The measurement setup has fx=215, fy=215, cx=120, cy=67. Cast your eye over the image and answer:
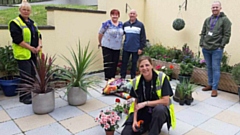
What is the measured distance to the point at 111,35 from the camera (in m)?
3.94

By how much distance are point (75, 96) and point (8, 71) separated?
1.28 m

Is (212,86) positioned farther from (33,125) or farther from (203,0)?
(33,125)

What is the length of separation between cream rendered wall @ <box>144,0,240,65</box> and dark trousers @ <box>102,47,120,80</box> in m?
1.67

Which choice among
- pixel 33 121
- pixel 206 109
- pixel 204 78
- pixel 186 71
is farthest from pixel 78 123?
pixel 204 78

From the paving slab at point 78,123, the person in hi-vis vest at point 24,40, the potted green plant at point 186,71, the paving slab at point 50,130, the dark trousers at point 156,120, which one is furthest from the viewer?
the potted green plant at point 186,71

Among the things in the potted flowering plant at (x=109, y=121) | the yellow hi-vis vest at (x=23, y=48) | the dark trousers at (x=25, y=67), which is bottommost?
the potted flowering plant at (x=109, y=121)

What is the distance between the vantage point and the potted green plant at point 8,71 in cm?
332

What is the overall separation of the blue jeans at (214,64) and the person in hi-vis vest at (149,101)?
1.69 metres

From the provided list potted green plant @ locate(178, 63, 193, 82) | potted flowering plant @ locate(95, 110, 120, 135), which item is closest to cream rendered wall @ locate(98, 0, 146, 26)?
potted green plant @ locate(178, 63, 193, 82)

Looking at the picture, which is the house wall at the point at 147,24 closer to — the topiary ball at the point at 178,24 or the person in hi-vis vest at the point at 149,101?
the topiary ball at the point at 178,24

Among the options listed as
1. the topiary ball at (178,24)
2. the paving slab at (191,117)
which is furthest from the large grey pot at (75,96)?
the topiary ball at (178,24)

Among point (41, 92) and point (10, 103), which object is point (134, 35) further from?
point (10, 103)

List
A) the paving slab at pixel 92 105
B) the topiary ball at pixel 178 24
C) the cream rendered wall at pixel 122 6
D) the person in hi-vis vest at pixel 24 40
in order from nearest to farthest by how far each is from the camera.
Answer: the person in hi-vis vest at pixel 24 40, the paving slab at pixel 92 105, the topiary ball at pixel 178 24, the cream rendered wall at pixel 122 6

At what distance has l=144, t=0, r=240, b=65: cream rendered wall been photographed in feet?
13.5
